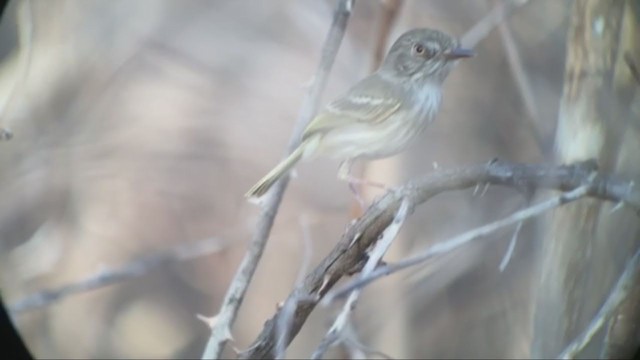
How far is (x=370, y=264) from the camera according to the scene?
29.8 inches

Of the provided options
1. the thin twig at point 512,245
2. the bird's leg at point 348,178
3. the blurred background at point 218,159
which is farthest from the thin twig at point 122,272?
the thin twig at point 512,245

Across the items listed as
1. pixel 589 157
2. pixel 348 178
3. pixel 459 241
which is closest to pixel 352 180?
pixel 348 178

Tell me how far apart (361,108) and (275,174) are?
0.09 meters

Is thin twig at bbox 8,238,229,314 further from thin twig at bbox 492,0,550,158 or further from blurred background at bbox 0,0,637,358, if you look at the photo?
thin twig at bbox 492,0,550,158

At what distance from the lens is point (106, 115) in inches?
30.4

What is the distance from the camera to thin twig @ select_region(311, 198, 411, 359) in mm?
753

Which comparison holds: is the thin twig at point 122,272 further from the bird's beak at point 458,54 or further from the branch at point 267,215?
the bird's beak at point 458,54

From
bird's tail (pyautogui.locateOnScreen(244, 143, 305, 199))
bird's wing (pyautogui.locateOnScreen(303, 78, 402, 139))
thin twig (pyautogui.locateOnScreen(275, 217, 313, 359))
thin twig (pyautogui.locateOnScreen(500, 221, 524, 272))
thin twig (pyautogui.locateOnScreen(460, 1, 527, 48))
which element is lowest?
thin twig (pyautogui.locateOnScreen(275, 217, 313, 359))

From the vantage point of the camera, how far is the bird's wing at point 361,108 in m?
0.73

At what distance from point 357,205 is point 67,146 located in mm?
264

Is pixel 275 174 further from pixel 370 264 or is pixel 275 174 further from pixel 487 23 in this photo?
pixel 487 23

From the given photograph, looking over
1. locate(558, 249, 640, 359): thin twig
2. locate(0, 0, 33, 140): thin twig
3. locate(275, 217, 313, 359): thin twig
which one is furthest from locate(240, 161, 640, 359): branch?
locate(0, 0, 33, 140): thin twig

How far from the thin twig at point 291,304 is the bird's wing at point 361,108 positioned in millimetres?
87

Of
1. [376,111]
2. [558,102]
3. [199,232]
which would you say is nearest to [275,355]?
[199,232]
